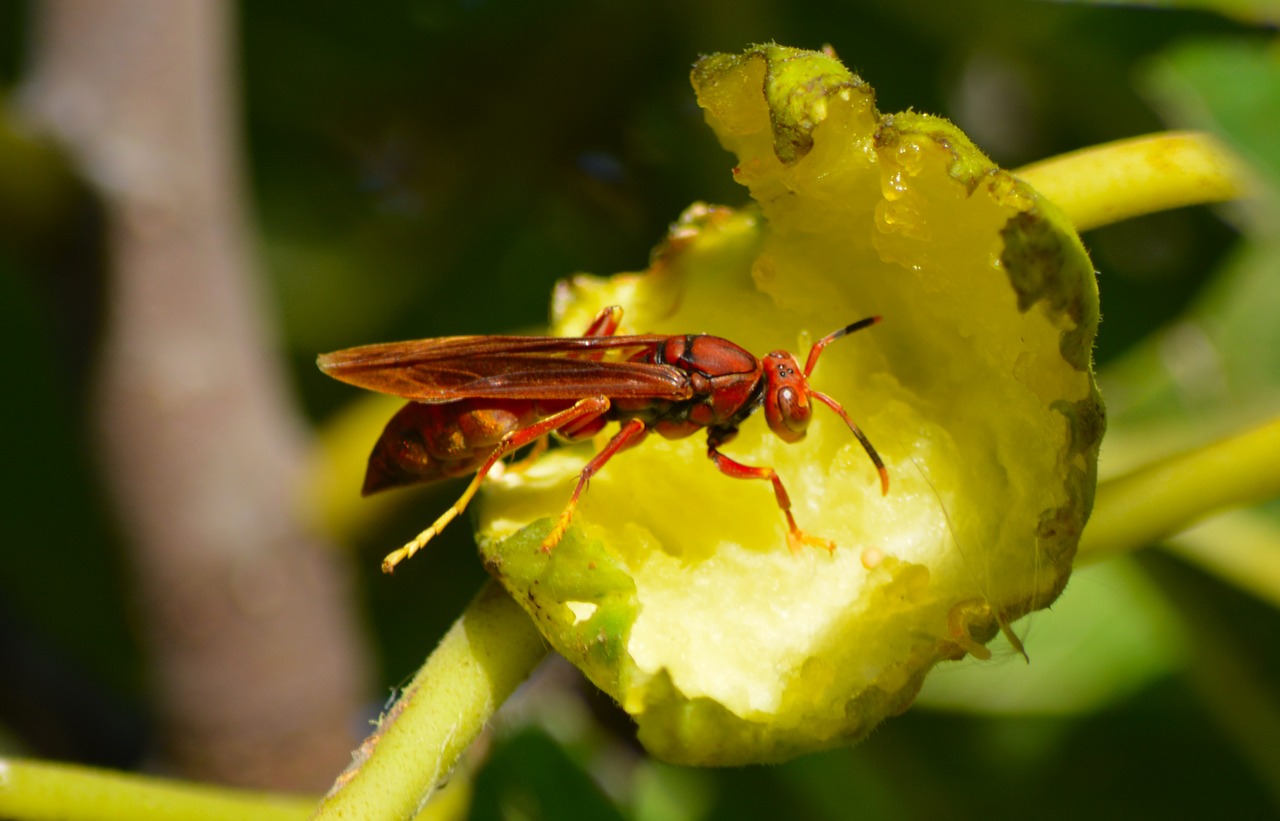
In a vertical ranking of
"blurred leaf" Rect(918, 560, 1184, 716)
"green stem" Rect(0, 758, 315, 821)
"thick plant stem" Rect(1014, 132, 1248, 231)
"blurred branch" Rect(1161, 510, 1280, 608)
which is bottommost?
"blurred leaf" Rect(918, 560, 1184, 716)

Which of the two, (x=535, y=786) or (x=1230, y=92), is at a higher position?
(x=1230, y=92)

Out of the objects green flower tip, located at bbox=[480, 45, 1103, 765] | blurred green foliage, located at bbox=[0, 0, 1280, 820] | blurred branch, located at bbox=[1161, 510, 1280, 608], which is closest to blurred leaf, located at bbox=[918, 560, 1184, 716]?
blurred green foliage, located at bbox=[0, 0, 1280, 820]

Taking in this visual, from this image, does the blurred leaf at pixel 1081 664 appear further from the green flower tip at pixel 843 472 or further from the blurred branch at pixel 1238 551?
the green flower tip at pixel 843 472

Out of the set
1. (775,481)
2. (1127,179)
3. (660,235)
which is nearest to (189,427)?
(660,235)

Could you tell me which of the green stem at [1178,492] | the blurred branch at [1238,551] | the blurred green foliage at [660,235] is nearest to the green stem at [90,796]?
the blurred green foliage at [660,235]

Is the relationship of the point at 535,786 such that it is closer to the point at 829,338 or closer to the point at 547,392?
the point at 547,392

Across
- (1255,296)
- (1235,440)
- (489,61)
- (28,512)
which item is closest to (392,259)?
(489,61)

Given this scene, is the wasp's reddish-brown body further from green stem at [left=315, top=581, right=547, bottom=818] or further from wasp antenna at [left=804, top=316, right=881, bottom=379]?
green stem at [left=315, top=581, right=547, bottom=818]
